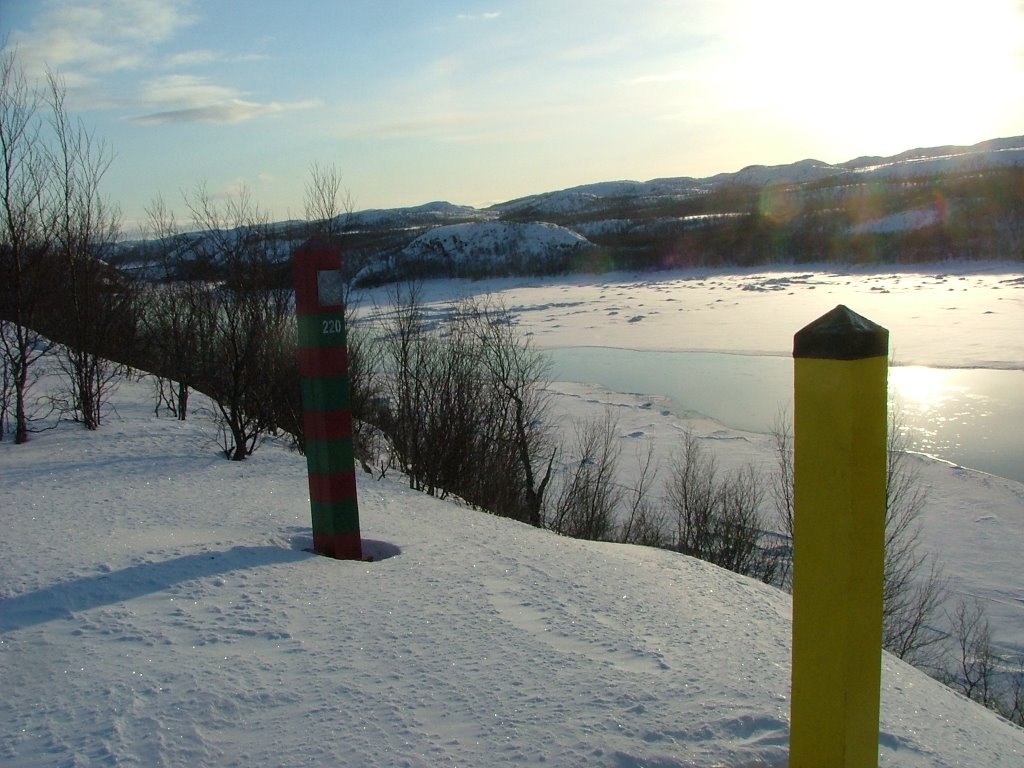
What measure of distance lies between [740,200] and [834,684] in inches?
4926

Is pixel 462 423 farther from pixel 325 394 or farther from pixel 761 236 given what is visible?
pixel 761 236

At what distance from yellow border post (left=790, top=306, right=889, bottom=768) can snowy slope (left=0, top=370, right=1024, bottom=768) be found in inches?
17.2

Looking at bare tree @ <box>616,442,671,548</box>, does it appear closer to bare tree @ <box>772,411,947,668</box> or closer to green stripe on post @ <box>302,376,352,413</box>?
bare tree @ <box>772,411,947,668</box>

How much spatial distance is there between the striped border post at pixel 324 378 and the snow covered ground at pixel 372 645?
32cm

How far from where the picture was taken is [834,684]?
1.87 metres

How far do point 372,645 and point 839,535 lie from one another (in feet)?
5.35

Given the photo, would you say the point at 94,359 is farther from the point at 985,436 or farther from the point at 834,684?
the point at 985,436

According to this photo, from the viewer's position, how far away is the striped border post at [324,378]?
165 inches

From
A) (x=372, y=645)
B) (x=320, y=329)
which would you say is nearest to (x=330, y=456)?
(x=320, y=329)

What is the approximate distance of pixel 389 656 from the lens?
2746 mm

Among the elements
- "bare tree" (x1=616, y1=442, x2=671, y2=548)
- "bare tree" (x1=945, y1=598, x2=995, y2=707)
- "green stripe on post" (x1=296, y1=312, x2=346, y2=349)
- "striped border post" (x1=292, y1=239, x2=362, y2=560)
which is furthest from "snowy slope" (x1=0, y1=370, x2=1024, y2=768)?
"bare tree" (x1=616, y1=442, x2=671, y2=548)

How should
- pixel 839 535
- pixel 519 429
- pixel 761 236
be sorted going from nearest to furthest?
pixel 839 535
pixel 519 429
pixel 761 236

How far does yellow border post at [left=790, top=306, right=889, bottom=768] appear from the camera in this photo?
177cm

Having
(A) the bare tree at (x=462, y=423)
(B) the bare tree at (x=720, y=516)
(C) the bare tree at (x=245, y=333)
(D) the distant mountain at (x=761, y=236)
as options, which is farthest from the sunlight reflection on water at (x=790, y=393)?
(D) the distant mountain at (x=761, y=236)
